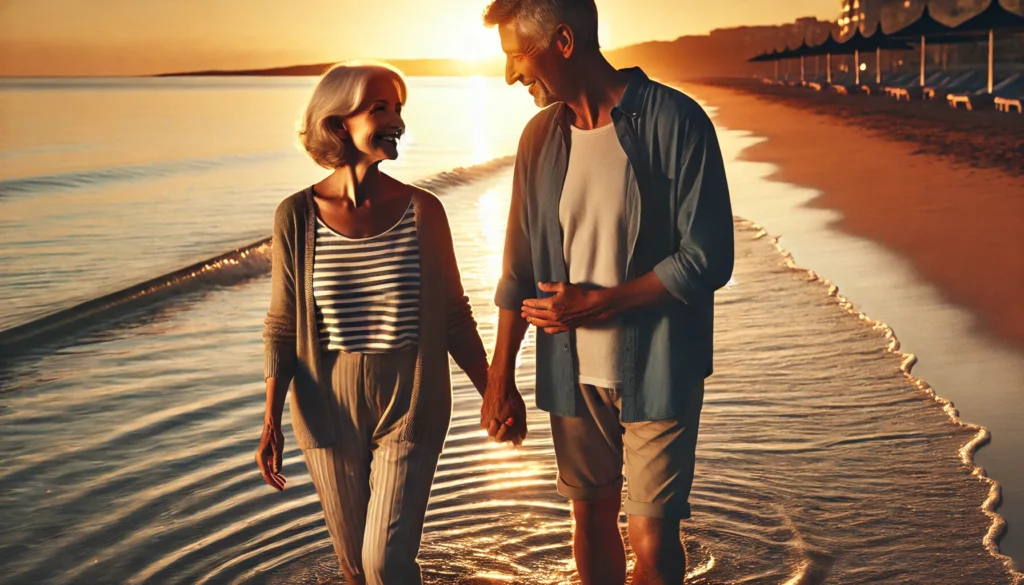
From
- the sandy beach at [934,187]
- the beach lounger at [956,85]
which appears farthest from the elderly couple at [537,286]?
the beach lounger at [956,85]

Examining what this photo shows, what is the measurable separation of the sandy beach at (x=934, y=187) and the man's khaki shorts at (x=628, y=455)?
5171 mm

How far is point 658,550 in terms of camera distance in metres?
3.15

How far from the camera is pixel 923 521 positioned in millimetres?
4629

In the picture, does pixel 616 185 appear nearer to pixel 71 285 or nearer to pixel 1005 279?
pixel 1005 279

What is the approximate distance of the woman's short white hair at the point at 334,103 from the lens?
9.97 ft

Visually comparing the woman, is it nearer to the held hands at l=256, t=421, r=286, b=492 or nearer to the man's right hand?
the held hands at l=256, t=421, r=286, b=492

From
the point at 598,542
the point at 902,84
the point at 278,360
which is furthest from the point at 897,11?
the point at 278,360

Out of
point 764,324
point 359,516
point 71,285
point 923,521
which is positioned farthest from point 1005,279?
point 71,285

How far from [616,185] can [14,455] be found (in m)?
4.62

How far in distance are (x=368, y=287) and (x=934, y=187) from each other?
16341 mm

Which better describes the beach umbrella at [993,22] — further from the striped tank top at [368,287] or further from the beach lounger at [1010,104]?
the striped tank top at [368,287]

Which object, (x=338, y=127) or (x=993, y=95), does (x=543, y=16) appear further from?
(x=993, y=95)

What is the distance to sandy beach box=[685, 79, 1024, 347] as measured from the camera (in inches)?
398

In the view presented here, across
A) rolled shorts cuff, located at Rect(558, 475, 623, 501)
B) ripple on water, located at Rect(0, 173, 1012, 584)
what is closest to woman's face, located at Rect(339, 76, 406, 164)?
rolled shorts cuff, located at Rect(558, 475, 623, 501)
